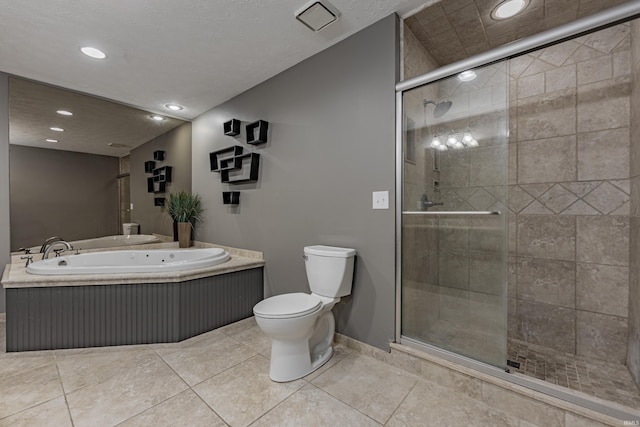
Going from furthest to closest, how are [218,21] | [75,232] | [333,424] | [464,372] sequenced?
[75,232], [218,21], [464,372], [333,424]

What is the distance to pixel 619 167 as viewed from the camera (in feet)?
5.80

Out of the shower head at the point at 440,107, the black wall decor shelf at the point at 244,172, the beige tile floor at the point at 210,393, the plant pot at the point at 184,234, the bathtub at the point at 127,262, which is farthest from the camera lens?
the plant pot at the point at 184,234

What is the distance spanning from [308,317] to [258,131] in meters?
1.80

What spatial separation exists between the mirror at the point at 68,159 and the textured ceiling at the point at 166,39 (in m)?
0.25

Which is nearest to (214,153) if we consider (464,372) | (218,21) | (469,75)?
(218,21)

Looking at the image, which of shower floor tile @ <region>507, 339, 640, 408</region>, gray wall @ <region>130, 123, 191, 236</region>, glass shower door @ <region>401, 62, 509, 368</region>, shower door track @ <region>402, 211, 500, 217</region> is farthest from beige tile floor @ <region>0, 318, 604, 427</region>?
gray wall @ <region>130, 123, 191, 236</region>

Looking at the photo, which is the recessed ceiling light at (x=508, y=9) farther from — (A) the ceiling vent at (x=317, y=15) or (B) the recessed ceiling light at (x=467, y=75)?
(A) the ceiling vent at (x=317, y=15)

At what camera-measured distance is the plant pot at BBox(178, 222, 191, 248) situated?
3459 mm

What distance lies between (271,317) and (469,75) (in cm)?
181

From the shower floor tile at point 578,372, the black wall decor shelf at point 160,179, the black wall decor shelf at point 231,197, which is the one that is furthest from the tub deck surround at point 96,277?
the shower floor tile at point 578,372

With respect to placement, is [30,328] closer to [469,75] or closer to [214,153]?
[214,153]

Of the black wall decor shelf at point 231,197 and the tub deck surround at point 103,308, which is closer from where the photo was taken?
the tub deck surround at point 103,308

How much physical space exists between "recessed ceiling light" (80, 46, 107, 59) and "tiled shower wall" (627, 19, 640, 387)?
11.8 feet

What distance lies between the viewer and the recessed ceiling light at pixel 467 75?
1621mm
